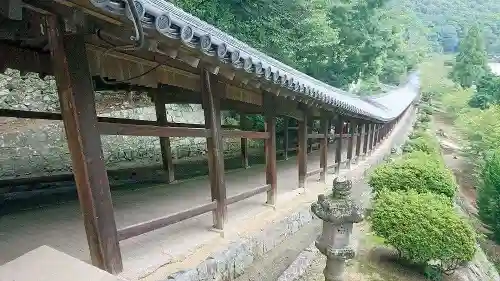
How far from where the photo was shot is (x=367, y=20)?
66.5 feet

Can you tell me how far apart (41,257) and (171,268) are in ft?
6.40

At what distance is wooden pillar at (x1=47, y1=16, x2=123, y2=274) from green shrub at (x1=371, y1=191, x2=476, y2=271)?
523 cm

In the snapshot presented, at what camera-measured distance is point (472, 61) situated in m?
48.8

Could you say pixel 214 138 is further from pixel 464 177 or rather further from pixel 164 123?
pixel 464 177

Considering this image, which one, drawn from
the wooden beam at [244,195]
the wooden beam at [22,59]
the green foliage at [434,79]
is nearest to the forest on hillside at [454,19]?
the green foliage at [434,79]

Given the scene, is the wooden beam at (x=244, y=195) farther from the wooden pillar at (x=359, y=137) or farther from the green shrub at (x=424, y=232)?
the wooden pillar at (x=359, y=137)

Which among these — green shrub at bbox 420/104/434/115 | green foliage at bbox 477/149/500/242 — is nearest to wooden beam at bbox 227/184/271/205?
green foliage at bbox 477/149/500/242

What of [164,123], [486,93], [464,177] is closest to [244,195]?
[164,123]

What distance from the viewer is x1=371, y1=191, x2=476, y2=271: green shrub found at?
22.2ft

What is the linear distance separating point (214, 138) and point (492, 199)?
1590 centimetres

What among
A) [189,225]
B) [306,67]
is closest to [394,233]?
[189,225]

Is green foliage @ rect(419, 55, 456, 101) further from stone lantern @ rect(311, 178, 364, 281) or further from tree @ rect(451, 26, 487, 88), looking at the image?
stone lantern @ rect(311, 178, 364, 281)

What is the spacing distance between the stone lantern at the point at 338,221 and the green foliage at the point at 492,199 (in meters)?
14.7

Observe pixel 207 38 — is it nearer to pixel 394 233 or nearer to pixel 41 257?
pixel 41 257
